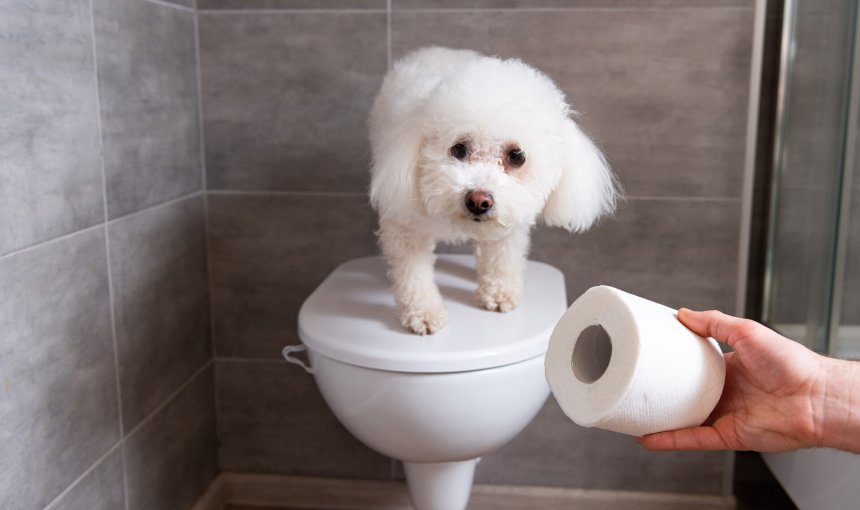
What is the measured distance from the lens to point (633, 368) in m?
0.78

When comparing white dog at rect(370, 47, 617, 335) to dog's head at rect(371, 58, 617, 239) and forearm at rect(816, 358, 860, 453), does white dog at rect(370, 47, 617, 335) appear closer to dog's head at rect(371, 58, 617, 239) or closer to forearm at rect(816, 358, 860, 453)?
dog's head at rect(371, 58, 617, 239)

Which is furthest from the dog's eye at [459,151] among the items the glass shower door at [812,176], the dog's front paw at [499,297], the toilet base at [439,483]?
the glass shower door at [812,176]

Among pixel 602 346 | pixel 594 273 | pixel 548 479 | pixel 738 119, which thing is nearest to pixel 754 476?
pixel 548 479

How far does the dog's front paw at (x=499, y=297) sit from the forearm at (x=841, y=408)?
21.3 inches

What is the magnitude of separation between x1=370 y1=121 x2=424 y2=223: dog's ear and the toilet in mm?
200

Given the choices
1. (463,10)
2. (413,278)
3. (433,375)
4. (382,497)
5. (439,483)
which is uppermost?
(463,10)

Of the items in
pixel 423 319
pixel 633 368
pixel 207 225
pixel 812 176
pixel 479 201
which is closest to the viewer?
pixel 633 368

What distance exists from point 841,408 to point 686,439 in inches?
6.2

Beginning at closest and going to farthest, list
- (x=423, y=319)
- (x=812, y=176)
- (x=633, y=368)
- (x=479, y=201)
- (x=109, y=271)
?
(x=633, y=368)
(x=479, y=201)
(x=423, y=319)
(x=109, y=271)
(x=812, y=176)

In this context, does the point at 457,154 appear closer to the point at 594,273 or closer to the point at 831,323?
the point at 594,273

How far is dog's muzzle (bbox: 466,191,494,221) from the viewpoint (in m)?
1.08

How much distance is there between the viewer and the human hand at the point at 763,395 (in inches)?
32.7

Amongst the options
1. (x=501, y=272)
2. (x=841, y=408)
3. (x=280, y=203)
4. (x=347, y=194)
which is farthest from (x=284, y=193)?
(x=841, y=408)

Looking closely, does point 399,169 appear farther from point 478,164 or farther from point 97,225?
point 97,225
